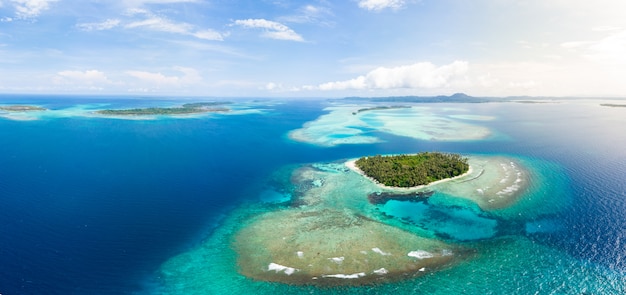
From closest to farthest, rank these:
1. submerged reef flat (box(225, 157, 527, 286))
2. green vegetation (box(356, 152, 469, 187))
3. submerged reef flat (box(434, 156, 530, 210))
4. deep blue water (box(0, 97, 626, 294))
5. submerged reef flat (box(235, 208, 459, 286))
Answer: submerged reef flat (box(235, 208, 459, 286)) < submerged reef flat (box(225, 157, 527, 286)) < deep blue water (box(0, 97, 626, 294)) < submerged reef flat (box(434, 156, 530, 210)) < green vegetation (box(356, 152, 469, 187))

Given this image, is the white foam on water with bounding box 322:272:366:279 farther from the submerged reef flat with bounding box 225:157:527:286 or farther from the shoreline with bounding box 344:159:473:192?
the shoreline with bounding box 344:159:473:192

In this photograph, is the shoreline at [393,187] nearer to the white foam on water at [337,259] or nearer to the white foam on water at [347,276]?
the white foam on water at [337,259]

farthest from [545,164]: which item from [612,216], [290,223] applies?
[290,223]

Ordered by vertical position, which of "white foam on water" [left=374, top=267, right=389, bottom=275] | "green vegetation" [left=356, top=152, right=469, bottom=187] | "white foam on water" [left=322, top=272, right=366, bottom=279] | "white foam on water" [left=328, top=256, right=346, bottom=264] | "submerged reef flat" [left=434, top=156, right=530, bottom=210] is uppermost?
"green vegetation" [left=356, top=152, right=469, bottom=187]

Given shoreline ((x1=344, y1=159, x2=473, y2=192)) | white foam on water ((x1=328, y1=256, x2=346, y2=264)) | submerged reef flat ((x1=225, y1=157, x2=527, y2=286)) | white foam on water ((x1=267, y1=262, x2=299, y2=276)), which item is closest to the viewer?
white foam on water ((x1=267, y1=262, x2=299, y2=276))

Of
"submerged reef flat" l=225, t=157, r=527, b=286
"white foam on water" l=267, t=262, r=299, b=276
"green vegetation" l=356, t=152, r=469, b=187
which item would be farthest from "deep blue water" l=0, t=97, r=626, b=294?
"green vegetation" l=356, t=152, r=469, b=187

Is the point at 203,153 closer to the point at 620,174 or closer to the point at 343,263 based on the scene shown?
the point at 343,263
